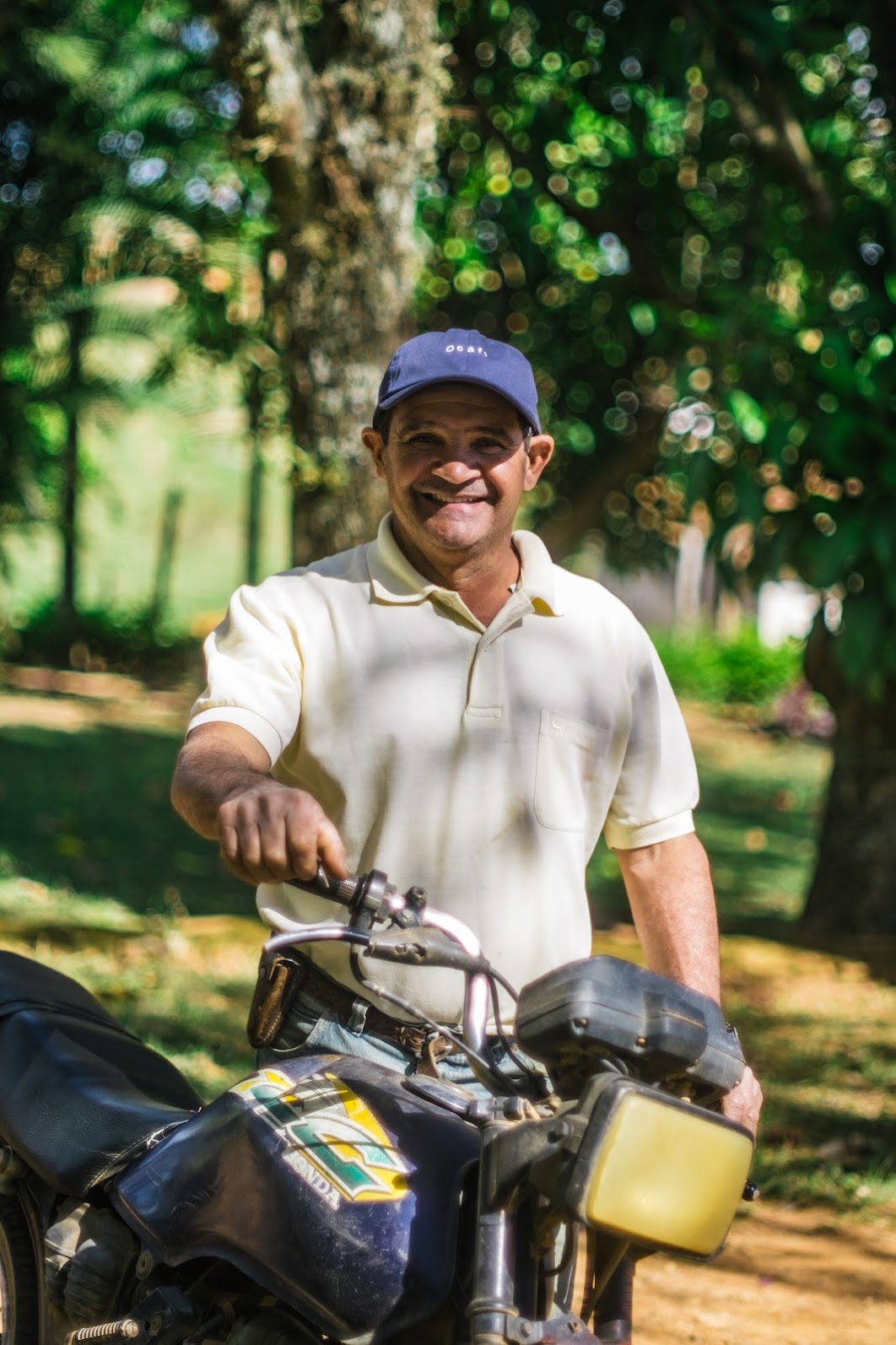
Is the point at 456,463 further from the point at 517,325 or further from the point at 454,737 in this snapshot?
the point at 517,325

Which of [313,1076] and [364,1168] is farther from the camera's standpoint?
[313,1076]

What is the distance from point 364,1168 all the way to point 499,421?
1.21m

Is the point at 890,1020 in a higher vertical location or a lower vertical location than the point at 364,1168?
lower

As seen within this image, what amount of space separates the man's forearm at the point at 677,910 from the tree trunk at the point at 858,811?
477 cm

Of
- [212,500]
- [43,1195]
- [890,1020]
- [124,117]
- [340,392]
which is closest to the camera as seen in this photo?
[43,1195]

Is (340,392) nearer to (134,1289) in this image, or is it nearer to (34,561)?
(134,1289)

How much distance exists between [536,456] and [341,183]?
3.10m

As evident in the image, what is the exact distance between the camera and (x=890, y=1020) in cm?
643

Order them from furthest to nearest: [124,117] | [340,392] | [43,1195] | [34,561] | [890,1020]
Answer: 1. [34,561]
2. [124,117]
3. [890,1020]
4. [340,392]
5. [43,1195]

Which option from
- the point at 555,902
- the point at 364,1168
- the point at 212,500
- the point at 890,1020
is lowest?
the point at 890,1020

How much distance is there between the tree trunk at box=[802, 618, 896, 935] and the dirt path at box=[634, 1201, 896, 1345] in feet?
10.2

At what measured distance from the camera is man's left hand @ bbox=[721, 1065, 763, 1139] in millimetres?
2346

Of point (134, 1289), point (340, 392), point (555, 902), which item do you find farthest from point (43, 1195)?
point (340, 392)

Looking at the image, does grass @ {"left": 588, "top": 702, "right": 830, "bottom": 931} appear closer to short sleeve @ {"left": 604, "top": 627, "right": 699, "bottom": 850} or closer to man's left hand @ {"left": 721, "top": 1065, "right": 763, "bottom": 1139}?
short sleeve @ {"left": 604, "top": 627, "right": 699, "bottom": 850}
